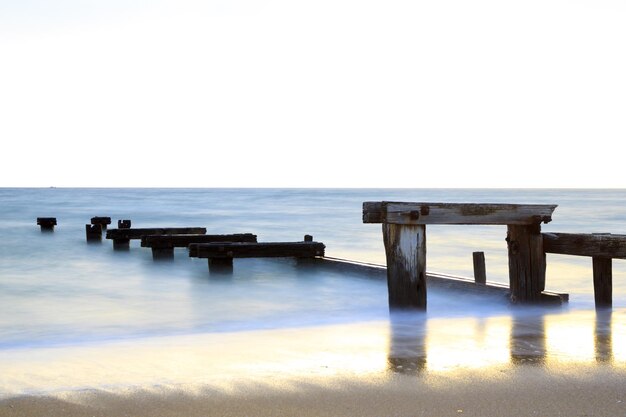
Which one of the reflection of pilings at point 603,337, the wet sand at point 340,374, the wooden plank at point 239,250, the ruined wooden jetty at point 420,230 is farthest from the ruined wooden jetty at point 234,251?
the reflection of pilings at point 603,337

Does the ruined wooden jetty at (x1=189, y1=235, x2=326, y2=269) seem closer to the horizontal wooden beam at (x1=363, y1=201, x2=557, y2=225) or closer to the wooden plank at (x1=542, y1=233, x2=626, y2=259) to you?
the horizontal wooden beam at (x1=363, y1=201, x2=557, y2=225)

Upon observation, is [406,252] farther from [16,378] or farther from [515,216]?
[16,378]

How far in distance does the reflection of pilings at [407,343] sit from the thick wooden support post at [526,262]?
136cm

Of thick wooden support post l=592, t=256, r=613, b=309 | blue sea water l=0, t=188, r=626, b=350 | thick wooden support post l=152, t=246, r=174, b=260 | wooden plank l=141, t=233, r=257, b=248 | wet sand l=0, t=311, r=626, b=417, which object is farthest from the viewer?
thick wooden support post l=152, t=246, r=174, b=260

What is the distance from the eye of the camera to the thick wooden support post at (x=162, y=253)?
17469mm

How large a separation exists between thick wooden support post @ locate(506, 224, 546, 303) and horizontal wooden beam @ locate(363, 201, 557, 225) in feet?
0.69

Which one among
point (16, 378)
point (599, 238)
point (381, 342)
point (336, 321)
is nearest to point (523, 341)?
point (381, 342)

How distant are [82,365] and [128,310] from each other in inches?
189

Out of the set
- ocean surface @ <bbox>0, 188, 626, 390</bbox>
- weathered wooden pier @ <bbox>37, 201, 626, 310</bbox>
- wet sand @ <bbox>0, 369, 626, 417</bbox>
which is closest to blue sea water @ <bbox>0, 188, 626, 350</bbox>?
ocean surface @ <bbox>0, 188, 626, 390</bbox>

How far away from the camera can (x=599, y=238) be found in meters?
8.09

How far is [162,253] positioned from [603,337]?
12470 mm

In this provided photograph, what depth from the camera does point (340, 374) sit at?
5.06 m

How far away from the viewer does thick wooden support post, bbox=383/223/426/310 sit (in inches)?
306

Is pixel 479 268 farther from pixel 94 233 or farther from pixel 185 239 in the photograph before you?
pixel 94 233
